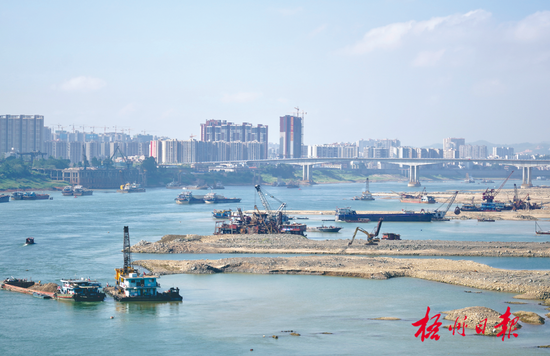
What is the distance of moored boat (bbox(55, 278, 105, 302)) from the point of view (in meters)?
38.1

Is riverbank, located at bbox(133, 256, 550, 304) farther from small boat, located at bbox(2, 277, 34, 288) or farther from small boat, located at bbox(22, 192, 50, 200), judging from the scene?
small boat, located at bbox(22, 192, 50, 200)

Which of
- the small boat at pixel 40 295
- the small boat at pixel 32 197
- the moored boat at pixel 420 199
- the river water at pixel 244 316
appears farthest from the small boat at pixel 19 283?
the small boat at pixel 32 197

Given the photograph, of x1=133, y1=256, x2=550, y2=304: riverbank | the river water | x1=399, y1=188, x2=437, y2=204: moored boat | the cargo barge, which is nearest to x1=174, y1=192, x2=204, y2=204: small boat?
x1=399, y1=188, x2=437, y2=204: moored boat

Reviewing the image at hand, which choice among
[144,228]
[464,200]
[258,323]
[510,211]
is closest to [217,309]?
[258,323]

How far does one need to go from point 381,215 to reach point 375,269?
4674 centimetres

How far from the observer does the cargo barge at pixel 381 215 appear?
294 ft

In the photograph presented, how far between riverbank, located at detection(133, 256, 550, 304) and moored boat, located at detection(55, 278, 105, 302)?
335 inches

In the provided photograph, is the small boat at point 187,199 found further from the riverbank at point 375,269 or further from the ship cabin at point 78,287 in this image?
the ship cabin at point 78,287

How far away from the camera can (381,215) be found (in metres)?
93.0

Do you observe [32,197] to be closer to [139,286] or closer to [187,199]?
[187,199]

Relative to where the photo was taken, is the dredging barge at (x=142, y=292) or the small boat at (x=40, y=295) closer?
the dredging barge at (x=142, y=292)

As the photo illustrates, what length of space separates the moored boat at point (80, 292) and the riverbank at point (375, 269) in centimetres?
850

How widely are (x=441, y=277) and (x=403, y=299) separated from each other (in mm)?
6485

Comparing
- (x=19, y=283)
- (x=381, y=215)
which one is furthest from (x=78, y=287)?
(x=381, y=215)
